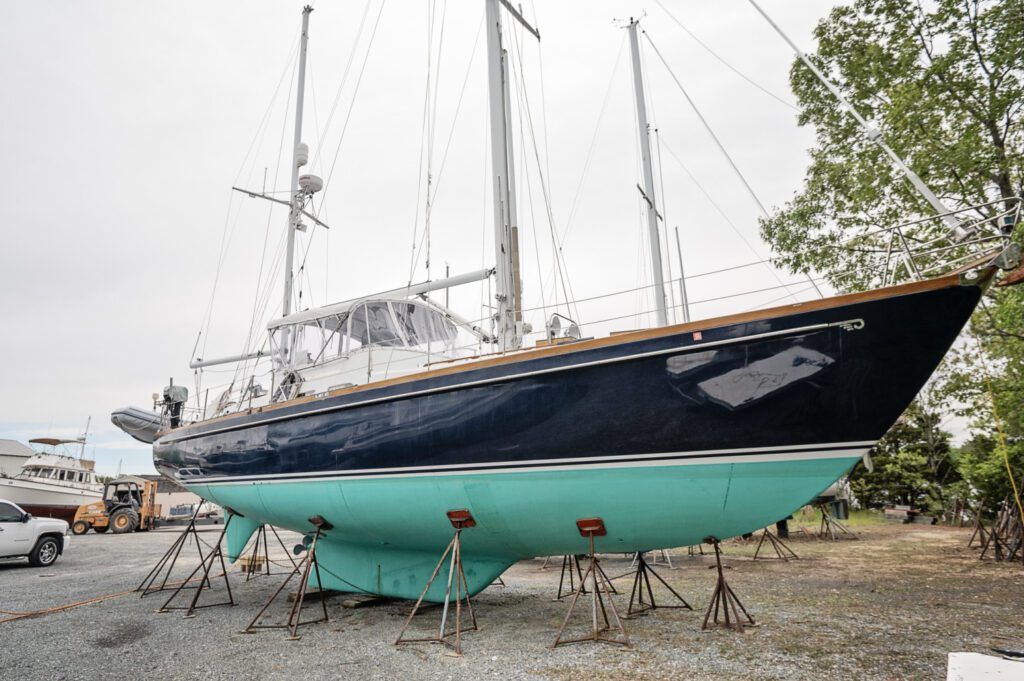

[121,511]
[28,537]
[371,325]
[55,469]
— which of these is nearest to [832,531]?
[371,325]

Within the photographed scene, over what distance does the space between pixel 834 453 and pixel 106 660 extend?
6.37 metres

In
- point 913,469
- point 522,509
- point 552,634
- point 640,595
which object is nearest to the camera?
point 522,509

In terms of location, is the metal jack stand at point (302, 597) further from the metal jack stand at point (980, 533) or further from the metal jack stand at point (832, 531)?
the metal jack stand at point (832, 531)

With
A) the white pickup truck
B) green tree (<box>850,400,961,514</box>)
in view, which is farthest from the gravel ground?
green tree (<box>850,400,961,514</box>)

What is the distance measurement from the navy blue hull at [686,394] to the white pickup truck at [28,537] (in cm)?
971

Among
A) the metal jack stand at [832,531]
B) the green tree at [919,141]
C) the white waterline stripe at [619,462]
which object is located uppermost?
the green tree at [919,141]

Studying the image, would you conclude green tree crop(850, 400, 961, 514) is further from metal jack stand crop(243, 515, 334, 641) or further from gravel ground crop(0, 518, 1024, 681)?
metal jack stand crop(243, 515, 334, 641)

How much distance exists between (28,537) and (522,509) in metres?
11.4

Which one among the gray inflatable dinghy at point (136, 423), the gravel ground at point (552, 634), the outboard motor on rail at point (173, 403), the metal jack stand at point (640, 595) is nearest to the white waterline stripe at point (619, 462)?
the gravel ground at point (552, 634)

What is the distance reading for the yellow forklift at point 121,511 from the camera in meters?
19.5

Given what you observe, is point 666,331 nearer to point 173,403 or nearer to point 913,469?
point 173,403

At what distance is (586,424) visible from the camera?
15.4 ft

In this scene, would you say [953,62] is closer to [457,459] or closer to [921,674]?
[921,674]

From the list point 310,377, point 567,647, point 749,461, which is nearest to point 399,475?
point 567,647
